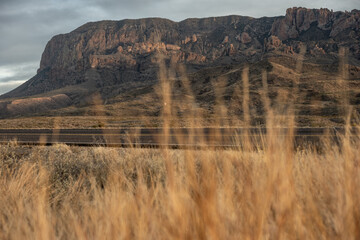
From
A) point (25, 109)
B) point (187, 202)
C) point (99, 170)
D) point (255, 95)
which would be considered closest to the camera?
point (187, 202)

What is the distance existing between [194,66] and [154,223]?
584 ft

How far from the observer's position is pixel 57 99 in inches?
6284

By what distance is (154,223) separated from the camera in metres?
1.97

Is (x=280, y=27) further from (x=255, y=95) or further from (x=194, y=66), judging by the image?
(x=255, y=95)

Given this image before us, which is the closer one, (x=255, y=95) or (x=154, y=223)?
(x=154, y=223)

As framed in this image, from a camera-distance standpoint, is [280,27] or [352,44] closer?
[352,44]

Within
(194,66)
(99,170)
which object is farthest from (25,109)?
(99,170)

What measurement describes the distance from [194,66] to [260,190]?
17769 centimetres

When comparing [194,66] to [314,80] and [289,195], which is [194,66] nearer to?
[314,80]

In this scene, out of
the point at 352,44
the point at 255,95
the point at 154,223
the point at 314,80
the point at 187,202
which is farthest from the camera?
Result: the point at 352,44

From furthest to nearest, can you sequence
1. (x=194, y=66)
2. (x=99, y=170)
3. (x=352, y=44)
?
(x=194, y=66), (x=352, y=44), (x=99, y=170)

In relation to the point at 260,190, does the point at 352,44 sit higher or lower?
higher

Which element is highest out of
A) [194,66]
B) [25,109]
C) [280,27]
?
[280,27]

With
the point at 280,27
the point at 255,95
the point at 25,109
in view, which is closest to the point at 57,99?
the point at 25,109
